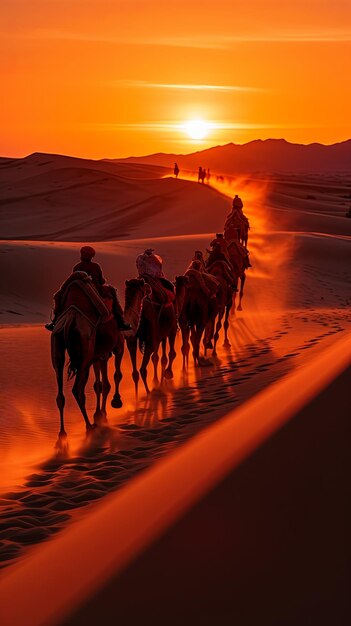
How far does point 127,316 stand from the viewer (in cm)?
1016

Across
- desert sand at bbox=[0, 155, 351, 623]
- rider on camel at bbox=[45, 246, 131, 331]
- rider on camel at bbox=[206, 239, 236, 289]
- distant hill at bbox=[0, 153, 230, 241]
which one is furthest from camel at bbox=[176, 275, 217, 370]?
distant hill at bbox=[0, 153, 230, 241]

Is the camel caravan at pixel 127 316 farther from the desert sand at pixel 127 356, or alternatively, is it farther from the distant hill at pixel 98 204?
the distant hill at pixel 98 204

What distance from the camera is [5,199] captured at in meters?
69.8

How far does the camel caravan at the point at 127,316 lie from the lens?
341 inches

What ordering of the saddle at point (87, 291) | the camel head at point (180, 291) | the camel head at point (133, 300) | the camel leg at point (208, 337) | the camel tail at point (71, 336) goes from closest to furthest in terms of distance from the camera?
the camel tail at point (71, 336) → the saddle at point (87, 291) → the camel head at point (133, 300) → the camel head at point (180, 291) → the camel leg at point (208, 337)

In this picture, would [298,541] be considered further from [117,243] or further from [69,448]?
[117,243]

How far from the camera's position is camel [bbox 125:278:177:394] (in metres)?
10.2

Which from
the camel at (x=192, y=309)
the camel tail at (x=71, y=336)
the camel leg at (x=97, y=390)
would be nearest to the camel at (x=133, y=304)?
the camel leg at (x=97, y=390)

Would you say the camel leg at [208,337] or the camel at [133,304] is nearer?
the camel at [133,304]

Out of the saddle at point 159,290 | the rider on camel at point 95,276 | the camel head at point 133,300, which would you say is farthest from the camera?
the saddle at point 159,290

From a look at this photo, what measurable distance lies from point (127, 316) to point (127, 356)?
12.8 feet

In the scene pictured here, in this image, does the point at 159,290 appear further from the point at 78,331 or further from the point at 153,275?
the point at 78,331

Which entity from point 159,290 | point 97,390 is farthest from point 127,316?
point 97,390

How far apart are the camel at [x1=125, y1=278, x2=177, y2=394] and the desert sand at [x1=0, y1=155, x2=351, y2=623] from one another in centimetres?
57
